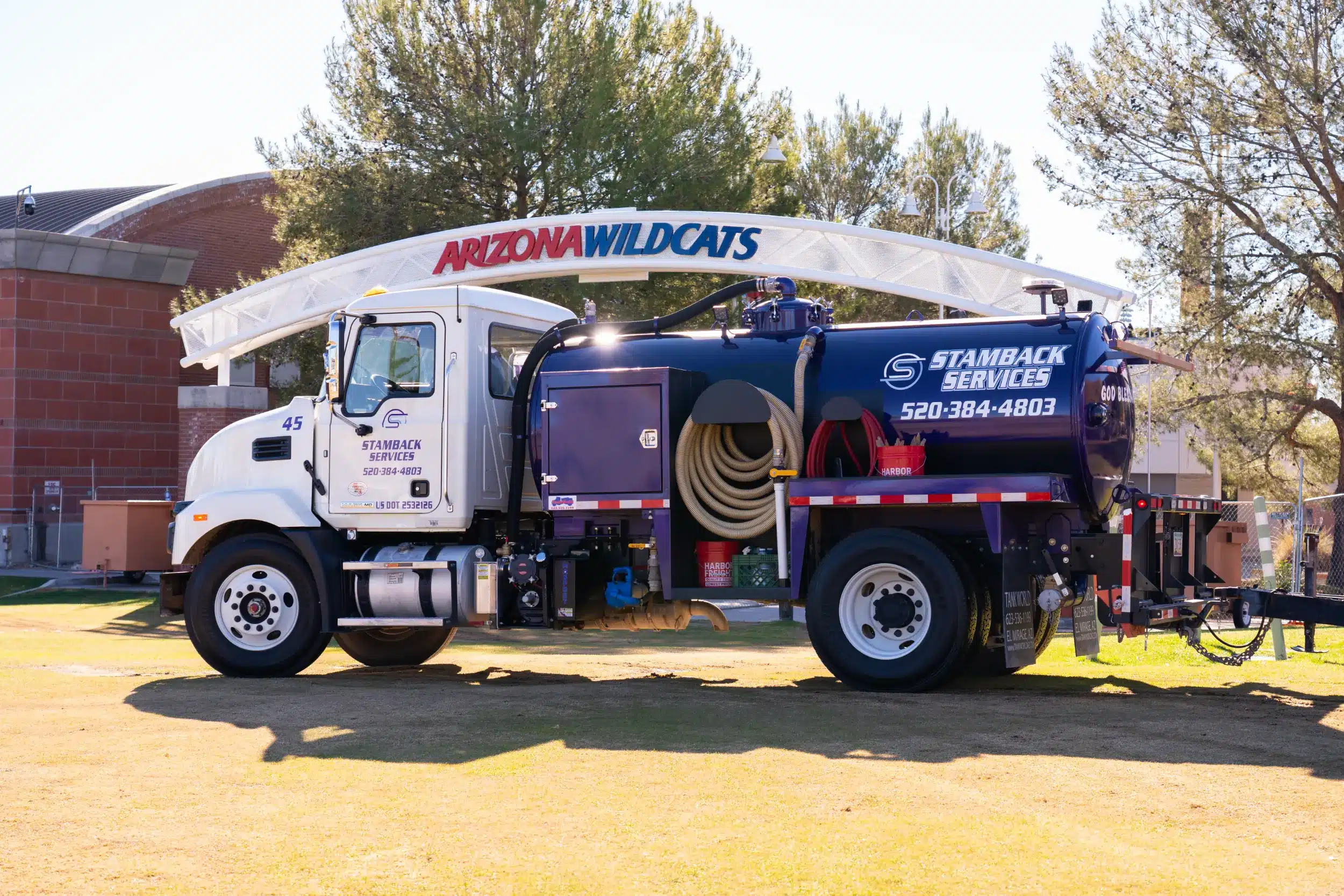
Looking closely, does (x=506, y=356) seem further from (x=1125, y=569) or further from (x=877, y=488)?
(x=1125, y=569)

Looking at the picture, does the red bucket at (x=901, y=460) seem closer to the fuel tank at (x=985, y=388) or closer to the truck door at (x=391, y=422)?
the fuel tank at (x=985, y=388)

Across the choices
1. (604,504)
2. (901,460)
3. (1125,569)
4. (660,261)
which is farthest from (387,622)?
(660,261)

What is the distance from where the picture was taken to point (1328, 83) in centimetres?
2436

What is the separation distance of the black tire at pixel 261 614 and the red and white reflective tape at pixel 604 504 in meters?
2.29

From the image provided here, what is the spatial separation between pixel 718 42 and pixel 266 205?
33.1 feet

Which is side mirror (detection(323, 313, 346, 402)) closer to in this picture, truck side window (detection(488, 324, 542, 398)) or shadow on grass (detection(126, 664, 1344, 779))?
truck side window (detection(488, 324, 542, 398))

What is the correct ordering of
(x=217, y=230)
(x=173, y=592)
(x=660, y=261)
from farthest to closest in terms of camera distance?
1. (x=217, y=230)
2. (x=660, y=261)
3. (x=173, y=592)

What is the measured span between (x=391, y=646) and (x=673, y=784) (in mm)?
7338

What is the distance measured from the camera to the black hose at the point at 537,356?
43.3 ft

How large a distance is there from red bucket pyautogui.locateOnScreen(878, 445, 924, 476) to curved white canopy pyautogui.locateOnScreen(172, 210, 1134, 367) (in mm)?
8533

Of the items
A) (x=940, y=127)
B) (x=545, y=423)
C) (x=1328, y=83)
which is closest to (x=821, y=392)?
(x=545, y=423)

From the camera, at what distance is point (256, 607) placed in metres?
13.5

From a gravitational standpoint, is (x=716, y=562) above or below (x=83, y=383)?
below

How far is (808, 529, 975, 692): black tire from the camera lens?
11414mm
